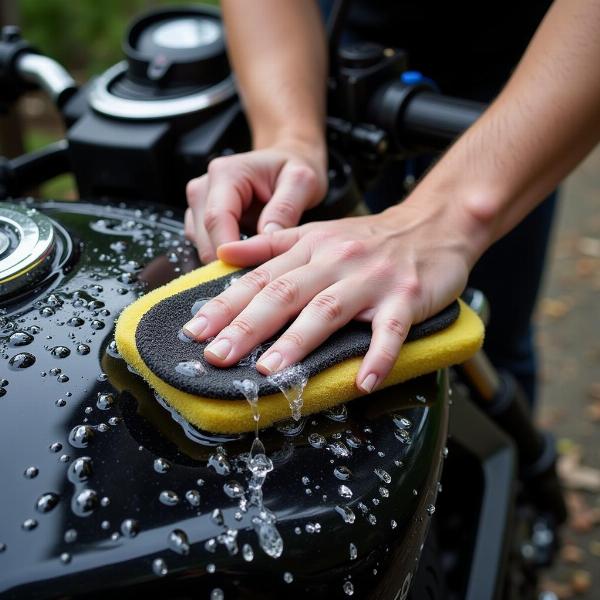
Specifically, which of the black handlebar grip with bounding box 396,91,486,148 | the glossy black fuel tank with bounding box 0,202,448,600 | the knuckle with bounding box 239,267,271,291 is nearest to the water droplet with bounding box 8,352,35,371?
the glossy black fuel tank with bounding box 0,202,448,600

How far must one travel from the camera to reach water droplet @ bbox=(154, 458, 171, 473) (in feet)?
2.18

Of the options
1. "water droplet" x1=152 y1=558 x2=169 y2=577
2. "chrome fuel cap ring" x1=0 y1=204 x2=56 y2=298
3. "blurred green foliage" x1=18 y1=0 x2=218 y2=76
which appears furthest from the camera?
"blurred green foliage" x1=18 y1=0 x2=218 y2=76

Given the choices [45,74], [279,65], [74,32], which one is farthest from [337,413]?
[74,32]

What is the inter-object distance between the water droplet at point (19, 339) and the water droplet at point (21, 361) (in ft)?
0.05

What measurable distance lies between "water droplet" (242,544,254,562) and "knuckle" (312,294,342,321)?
25 cm

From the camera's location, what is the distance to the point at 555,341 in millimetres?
2994

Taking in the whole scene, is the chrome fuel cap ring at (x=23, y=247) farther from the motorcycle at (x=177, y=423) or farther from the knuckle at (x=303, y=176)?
the knuckle at (x=303, y=176)

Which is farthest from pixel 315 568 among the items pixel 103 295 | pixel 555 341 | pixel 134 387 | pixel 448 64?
pixel 555 341

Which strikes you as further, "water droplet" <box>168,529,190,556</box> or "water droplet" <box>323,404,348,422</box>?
"water droplet" <box>323,404,348,422</box>

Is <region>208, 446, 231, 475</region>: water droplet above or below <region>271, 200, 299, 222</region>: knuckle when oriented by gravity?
below

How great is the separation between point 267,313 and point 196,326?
0.24 feet

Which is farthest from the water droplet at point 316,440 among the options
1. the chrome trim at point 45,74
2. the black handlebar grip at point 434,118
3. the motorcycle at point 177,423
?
the chrome trim at point 45,74

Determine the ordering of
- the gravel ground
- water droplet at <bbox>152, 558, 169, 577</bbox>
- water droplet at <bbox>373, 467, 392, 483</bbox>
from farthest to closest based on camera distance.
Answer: the gravel ground
water droplet at <bbox>373, 467, 392, 483</bbox>
water droplet at <bbox>152, 558, 169, 577</bbox>

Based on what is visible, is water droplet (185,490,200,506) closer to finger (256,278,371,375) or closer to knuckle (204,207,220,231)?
finger (256,278,371,375)
